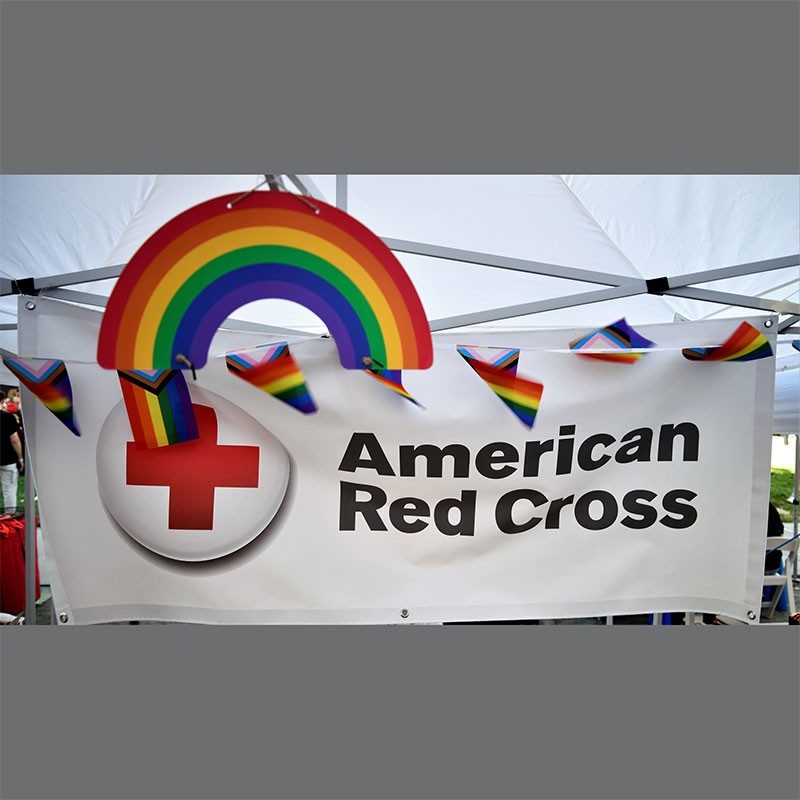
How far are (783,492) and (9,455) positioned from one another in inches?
396

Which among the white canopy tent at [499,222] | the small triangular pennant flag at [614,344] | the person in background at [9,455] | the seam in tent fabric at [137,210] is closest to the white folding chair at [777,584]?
the white canopy tent at [499,222]

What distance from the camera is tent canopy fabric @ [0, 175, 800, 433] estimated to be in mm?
3105

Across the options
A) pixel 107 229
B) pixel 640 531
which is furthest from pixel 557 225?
pixel 107 229

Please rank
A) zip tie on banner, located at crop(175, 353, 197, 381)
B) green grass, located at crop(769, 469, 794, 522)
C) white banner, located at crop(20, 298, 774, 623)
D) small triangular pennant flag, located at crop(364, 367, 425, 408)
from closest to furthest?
zip tie on banner, located at crop(175, 353, 197, 381), small triangular pennant flag, located at crop(364, 367, 425, 408), white banner, located at crop(20, 298, 774, 623), green grass, located at crop(769, 469, 794, 522)

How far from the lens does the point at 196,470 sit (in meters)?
2.04

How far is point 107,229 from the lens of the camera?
319cm

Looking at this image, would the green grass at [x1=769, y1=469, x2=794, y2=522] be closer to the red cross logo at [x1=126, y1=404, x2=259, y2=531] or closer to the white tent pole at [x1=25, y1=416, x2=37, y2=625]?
the red cross logo at [x1=126, y1=404, x2=259, y2=531]

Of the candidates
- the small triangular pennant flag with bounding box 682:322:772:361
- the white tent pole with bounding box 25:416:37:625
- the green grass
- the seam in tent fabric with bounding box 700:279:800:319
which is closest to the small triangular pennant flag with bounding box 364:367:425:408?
the small triangular pennant flag with bounding box 682:322:772:361

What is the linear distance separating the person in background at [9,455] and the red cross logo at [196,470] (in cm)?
408

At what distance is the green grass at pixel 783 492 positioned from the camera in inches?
349

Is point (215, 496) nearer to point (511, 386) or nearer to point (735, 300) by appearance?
point (511, 386)

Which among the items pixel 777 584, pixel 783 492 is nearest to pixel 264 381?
pixel 777 584

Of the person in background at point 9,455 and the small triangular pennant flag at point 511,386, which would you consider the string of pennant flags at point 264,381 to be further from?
the person in background at point 9,455

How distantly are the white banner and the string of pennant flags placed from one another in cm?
4
